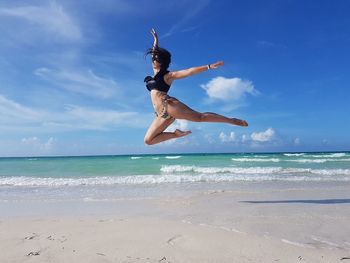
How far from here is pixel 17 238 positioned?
512 cm

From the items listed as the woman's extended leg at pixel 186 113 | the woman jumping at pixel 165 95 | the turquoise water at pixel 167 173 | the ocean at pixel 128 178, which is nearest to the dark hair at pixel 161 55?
the woman jumping at pixel 165 95

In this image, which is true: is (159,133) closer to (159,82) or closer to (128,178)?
(159,82)

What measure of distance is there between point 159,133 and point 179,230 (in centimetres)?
189

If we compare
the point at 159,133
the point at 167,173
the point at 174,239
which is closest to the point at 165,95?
the point at 159,133

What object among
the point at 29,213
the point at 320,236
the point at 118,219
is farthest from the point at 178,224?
the point at 29,213

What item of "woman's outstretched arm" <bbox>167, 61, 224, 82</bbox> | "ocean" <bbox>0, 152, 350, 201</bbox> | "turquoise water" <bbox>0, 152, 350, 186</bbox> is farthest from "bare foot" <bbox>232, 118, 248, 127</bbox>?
"turquoise water" <bbox>0, 152, 350, 186</bbox>

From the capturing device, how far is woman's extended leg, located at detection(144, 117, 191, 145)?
640 cm

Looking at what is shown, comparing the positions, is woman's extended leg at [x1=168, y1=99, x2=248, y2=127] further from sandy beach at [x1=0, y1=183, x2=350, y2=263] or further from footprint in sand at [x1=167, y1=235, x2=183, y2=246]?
footprint in sand at [x1=167, y1=235, x2=183, y2=246]

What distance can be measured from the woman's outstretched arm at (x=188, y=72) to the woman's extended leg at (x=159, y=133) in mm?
803

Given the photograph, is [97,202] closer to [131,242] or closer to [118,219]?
[118,219]

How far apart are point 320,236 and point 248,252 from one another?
57.0 inches

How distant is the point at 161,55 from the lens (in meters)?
5.88

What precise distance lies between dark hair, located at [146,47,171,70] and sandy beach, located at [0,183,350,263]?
8.38 ft

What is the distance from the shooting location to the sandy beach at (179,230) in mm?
4227
